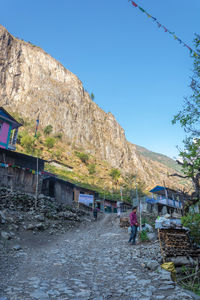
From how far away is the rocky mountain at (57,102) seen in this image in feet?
299

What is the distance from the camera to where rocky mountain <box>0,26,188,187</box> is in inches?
3588

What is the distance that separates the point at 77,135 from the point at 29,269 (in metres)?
93.5

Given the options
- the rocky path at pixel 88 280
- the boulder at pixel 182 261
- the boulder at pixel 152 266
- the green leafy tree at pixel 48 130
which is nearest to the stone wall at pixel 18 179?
the rocky path at pixel 88 280

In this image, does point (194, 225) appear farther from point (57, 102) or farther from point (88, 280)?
point (57, 102)

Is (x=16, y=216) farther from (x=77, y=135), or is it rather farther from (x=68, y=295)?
(x=77, y=135)

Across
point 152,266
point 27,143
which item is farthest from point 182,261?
point 27,143

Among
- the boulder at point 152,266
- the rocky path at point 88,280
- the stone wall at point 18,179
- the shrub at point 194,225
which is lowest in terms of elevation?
the rocky path at point 88,280

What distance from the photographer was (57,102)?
99.2 metres

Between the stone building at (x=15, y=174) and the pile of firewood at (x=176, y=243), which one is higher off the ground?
the stone building at (x=15, y=174)

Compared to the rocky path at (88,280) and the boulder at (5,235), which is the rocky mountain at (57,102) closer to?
the boulder at (5,235)

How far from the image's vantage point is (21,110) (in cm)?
8712

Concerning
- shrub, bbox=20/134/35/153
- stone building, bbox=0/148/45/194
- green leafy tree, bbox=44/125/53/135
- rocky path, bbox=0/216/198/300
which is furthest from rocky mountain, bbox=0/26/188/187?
rocky path, bbox=0/216/198/300

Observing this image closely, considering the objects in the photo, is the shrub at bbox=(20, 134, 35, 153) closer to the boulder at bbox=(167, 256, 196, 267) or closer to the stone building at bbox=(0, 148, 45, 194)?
the stone building at bbox=(0, 148, 45, 194)

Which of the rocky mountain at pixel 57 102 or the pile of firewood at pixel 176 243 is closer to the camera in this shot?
the pile of firewood at pixel 176 243
